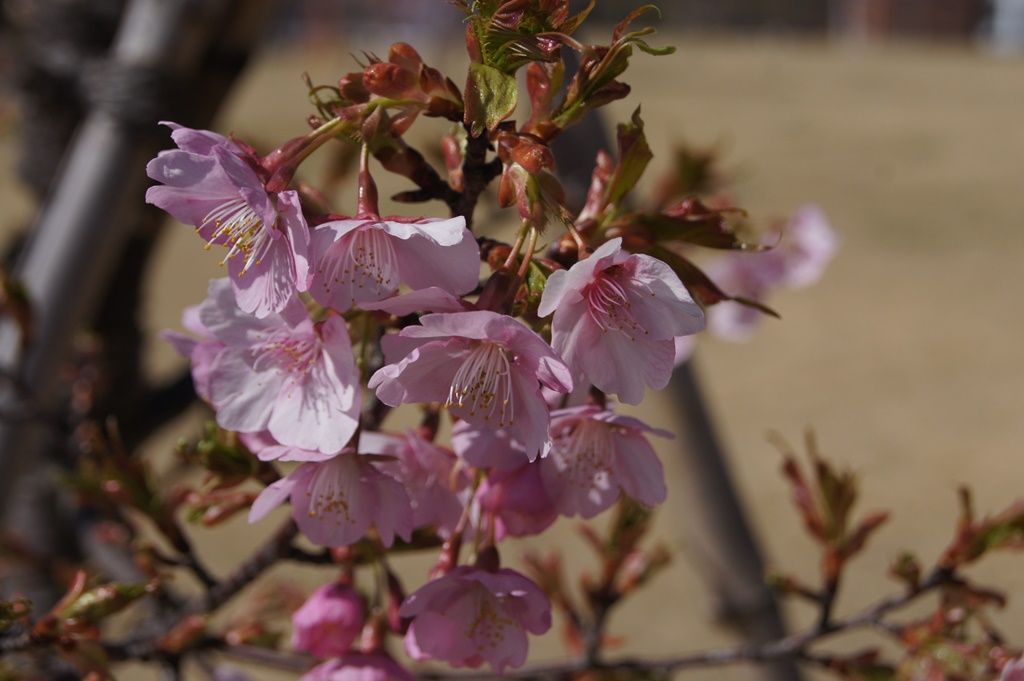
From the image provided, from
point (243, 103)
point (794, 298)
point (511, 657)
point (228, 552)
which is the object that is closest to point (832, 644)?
point (228, 552)

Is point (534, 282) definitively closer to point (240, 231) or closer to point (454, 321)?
point (454, 321)

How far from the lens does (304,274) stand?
48 cm

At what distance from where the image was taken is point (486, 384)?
524 millimetres

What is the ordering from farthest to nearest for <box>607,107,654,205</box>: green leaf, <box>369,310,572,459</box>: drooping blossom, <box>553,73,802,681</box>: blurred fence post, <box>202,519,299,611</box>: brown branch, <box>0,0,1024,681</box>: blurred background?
<box>0,0,1024,681</box>: blurred background → <box>553,73,802,681</box>: blurred fence post → <box>202,519,299,611</box>: brown branch → <box>607,107,654,205</box>: green leaf → <box>369,310,572,459</box>: drooping blossom

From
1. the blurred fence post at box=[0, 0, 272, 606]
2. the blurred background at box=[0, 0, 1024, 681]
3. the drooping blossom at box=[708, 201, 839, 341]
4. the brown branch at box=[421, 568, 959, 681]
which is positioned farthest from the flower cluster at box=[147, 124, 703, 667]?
the drooping blossom at box=[708, 201, 839, 341]

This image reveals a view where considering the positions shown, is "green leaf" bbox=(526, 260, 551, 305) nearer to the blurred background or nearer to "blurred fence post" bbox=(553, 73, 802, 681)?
the blurred background

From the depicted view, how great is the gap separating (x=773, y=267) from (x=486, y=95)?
3.79 ft

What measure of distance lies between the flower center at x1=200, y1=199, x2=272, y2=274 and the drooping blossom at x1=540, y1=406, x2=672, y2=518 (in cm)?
18

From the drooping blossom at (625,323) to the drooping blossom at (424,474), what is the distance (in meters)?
0.12

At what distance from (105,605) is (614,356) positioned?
1.23ft

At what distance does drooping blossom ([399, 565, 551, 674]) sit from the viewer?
601 mm

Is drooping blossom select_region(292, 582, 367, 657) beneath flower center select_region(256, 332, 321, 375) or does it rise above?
beneath

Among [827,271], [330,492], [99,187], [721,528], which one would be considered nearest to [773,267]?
[721,528]

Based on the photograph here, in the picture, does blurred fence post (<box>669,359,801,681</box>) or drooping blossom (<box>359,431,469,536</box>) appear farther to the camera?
blurred fence post (<box>669,359,801,681</box>)
